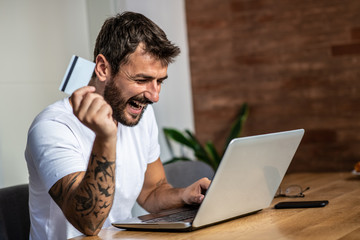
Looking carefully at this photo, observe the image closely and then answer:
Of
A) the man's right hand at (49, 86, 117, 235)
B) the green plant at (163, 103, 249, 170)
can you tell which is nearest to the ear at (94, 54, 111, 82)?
the man's right hand at (49, 86, 117, 235)

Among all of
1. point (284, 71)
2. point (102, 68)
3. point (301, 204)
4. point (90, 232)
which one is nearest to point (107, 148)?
point (90, 232)

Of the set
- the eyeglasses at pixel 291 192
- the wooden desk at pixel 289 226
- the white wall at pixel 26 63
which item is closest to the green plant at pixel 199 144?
the white wall at pixel 26 63

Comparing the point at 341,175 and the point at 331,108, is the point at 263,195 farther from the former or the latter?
the point at 331,108

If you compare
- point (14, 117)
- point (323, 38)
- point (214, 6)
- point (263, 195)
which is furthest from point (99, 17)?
point (263, 195)

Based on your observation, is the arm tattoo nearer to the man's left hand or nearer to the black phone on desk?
the man's left hand

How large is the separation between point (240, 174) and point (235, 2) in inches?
109

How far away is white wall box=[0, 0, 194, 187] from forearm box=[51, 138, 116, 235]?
1.15 metres

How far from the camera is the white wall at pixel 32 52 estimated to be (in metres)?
2.60

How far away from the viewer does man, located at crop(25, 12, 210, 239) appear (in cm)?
153

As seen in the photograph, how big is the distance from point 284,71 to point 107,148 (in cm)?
259

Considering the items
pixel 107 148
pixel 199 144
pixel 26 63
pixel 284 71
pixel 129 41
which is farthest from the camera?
pixel 284 71

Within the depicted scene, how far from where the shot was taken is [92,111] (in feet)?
4.78

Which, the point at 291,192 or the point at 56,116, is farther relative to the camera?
the point at 291,192

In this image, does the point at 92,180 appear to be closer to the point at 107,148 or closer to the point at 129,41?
the point at 107,148
